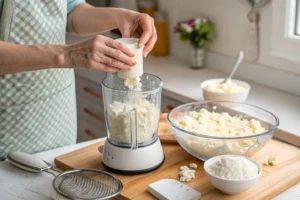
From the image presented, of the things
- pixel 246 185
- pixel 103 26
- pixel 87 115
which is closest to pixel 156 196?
pixel 246 185

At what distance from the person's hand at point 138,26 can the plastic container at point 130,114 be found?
0.47ft

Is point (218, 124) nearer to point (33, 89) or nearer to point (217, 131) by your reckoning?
point (217, 131)

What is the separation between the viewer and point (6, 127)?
5.29ft

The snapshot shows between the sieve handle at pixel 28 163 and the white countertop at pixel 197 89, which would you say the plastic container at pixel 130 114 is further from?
the white countertop at pixel 197 89

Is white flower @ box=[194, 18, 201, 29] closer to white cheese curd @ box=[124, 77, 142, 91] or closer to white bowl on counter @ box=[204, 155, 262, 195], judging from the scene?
white cheese curd @ box=[124, 77, 142, 91]

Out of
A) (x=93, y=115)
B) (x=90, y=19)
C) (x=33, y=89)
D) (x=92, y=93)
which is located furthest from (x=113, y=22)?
(x=93, y=115)

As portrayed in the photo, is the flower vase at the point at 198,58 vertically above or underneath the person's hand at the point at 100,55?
underneath

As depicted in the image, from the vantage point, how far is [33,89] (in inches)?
63.5

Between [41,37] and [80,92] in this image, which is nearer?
[41,37]

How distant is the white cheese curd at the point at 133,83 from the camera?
140 centimetres

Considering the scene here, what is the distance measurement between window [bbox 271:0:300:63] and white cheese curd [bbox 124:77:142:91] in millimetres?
890

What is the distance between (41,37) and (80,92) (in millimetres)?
1167

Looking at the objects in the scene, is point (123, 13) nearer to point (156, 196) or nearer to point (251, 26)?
point (156, 196)

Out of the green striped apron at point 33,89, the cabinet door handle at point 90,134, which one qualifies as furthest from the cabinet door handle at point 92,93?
the green striped apron at point 33,89
